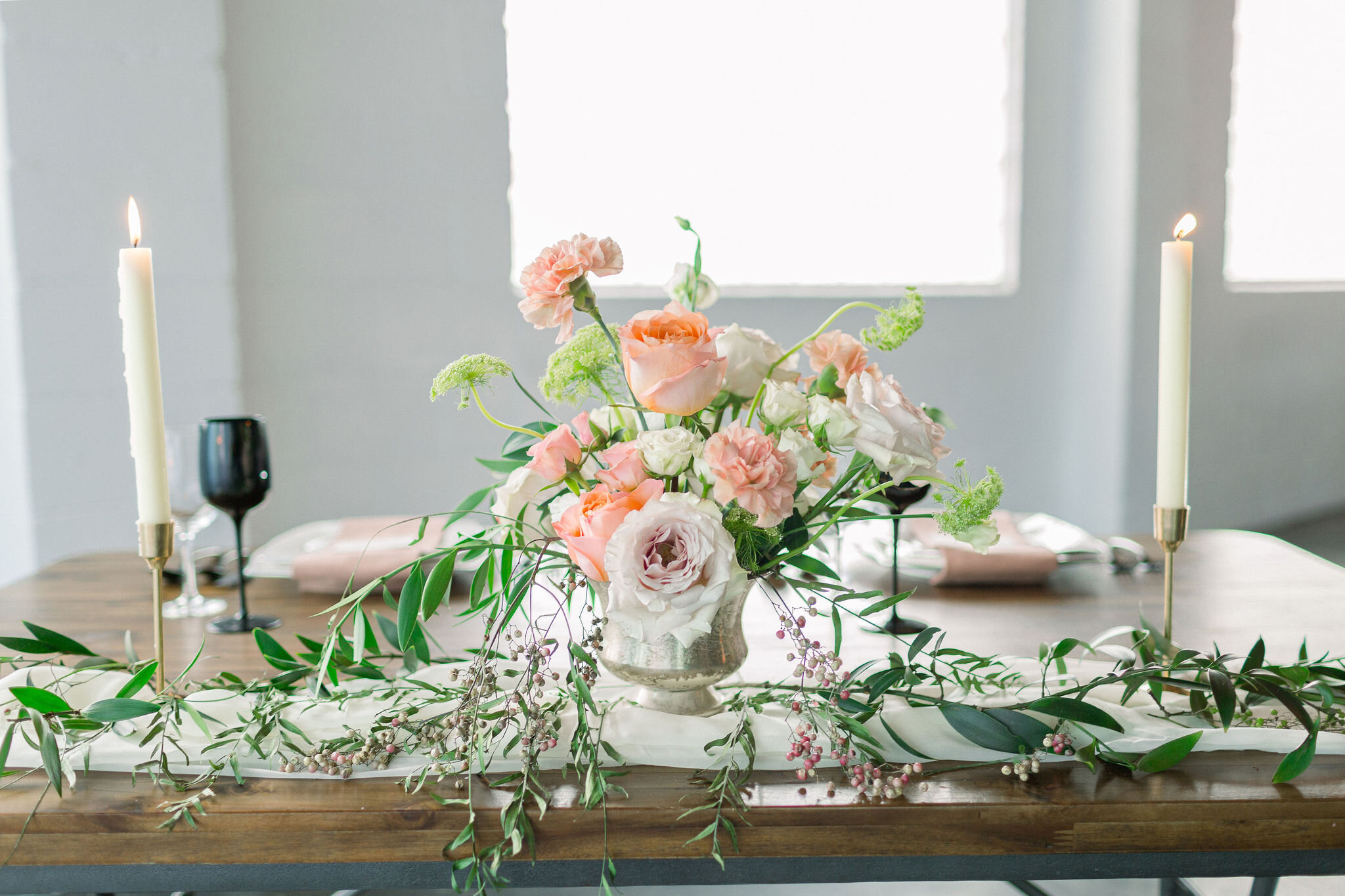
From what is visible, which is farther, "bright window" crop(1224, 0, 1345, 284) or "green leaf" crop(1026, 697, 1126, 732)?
"bright window" crop(1224, 0, 1345, 284)

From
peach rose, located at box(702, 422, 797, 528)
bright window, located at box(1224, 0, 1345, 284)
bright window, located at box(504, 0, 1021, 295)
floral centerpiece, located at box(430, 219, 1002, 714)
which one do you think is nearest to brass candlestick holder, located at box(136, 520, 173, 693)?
floral centerpiece, located at box(430, 219, 1002, 714)

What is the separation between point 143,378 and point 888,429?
0.57 meters

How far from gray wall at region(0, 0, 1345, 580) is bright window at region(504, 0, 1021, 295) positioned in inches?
5.8

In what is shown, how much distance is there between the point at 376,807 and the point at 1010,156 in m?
3.24

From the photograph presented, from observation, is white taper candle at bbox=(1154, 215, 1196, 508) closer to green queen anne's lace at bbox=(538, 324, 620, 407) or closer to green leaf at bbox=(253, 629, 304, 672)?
green queen anne's lace at bbox=(538, 324, 620, 407)

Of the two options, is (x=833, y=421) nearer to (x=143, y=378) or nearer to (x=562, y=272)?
(x=562, y=272)

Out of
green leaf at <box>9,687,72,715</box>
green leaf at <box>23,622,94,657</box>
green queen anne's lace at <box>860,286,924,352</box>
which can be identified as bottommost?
green leaf at <box>9,687,72,715</box>

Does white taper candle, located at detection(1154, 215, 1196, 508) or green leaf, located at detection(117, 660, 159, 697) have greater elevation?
white taper candle, located at detection(1154, 215, 1196, 508)

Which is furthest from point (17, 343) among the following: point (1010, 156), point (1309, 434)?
point (1309, 434)

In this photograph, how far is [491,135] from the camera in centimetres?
310

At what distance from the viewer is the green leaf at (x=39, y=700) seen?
0.70 metres

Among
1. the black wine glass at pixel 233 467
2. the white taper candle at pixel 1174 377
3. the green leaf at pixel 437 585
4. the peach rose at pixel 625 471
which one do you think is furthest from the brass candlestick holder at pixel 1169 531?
the black wine glass at pixel 233 467

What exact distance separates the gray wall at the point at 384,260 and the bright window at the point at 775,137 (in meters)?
0.15

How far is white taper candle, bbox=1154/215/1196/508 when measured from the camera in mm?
857
